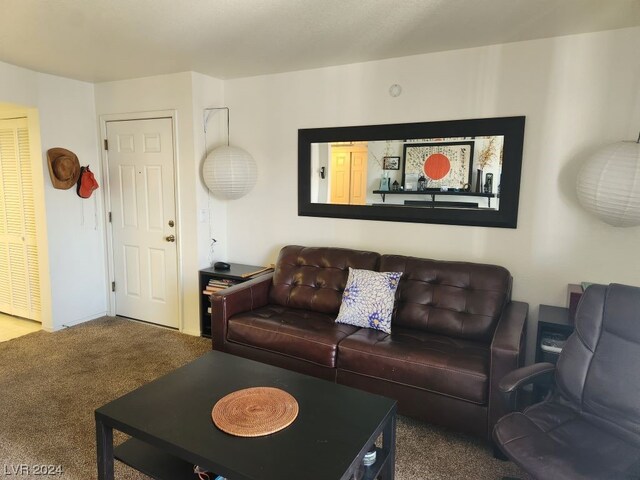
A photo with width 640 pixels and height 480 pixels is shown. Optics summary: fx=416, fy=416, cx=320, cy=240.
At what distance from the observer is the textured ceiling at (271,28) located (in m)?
2.24

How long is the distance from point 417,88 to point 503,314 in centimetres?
173

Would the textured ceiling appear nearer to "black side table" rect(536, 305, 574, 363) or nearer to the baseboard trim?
"black side table" rect(536, 305, 574, 363)

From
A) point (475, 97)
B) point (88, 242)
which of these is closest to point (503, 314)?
point (475, 97)

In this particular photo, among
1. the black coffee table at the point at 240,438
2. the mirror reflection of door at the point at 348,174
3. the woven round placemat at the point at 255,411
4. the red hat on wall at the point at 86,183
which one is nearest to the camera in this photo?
the black coffee table at the point at 240,438

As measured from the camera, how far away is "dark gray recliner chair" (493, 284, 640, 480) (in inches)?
59.4

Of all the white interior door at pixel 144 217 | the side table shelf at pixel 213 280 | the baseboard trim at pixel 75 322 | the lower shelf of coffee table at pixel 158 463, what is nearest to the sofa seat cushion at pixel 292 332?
the side table shelf at pixel 213 280

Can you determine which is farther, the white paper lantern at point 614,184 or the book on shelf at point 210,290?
the book on shelf at point 210,290

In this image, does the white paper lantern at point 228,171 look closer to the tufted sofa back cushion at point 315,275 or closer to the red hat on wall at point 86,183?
the tufted sofa back cushion at point 315,275

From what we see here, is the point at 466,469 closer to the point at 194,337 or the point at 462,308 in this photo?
the point at 462,308

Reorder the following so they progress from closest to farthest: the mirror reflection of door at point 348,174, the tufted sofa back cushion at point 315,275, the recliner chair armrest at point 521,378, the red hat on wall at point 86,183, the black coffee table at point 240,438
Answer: the black coffee table at point 240,438, the recliner chair armrest at point 521,378, the tufted sofa back cushion at point 315,275, the mirror reflection of door at point 348,174, the red hat on wall at point 86,183

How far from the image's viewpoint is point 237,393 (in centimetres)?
185

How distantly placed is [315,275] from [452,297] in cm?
103

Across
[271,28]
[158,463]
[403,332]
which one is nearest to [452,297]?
[403,332]

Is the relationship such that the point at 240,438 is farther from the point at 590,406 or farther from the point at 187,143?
the point at 187,143
